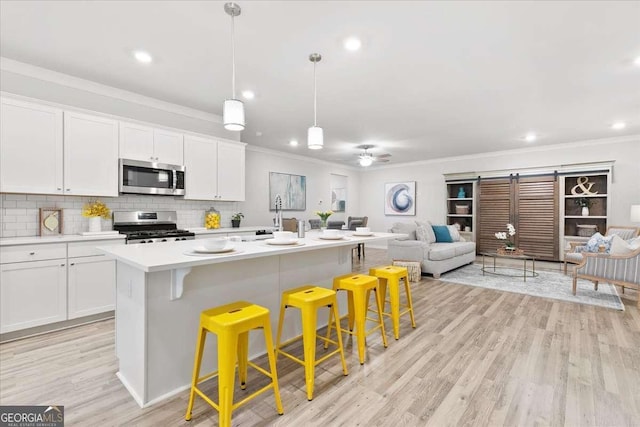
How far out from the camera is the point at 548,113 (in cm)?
443

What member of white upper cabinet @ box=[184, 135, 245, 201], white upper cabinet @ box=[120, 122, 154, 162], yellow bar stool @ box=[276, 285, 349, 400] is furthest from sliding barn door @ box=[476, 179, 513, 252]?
white upper cabinet @ box=[120, 122, 154, 162]

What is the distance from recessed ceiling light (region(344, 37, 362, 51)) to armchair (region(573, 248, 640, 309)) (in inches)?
161

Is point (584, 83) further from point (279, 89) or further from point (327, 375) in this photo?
point (327, 375)

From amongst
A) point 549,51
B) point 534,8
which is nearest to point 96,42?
point 534,8

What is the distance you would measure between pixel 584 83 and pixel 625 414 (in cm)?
341

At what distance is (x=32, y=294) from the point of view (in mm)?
2809

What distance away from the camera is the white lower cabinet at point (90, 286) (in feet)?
9.95

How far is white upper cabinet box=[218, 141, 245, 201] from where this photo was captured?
15.2ft

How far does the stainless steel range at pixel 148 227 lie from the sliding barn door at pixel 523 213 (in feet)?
22.1

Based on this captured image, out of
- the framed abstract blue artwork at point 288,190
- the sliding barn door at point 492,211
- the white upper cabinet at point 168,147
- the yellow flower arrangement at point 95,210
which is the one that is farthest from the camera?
the framed abstract blue artwork at point 288,190

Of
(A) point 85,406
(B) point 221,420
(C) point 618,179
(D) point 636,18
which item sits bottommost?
(A) point 85,406

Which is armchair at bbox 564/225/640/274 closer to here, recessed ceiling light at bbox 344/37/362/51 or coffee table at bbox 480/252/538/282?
coffee table at bbox 480/252/538/282

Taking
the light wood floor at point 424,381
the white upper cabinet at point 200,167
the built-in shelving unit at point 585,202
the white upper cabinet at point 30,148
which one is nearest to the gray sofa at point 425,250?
the light wood floor at point 424,381

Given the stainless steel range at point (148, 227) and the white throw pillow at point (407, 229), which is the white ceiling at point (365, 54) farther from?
the white throw pillow at point (407, 229)
